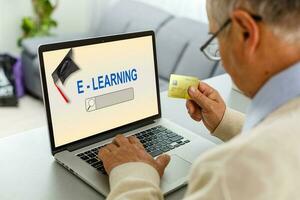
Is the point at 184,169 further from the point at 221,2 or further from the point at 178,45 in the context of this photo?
the point at 178,45

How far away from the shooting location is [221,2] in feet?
2.27

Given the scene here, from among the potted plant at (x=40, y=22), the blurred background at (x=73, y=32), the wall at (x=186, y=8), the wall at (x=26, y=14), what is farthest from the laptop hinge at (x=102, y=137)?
the wall at (x=26, y=14)

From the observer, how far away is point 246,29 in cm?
67

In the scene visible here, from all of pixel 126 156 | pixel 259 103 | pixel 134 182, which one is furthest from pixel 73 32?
pixel 259 103

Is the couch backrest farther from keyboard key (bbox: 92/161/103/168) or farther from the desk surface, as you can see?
keyboard key (bbox: 92/161/103/168)

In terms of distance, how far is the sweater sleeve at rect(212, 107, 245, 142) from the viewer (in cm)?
117

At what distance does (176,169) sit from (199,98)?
9.1 inches

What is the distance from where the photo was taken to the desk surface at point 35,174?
3.23 ft

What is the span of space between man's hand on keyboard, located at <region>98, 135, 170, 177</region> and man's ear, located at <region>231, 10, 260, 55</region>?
0.40 metres

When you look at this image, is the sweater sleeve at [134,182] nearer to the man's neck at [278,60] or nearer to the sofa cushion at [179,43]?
the man's neck at [278,60]

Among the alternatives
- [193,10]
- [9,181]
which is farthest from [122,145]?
[193,10]

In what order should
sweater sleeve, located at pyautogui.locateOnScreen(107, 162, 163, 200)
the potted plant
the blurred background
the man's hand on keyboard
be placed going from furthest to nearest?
1. the potted plant
2. the blurred background
3. the man's hand on keyboard
4. sweater sleeve, located at pyautogui.locateOnScreen(107, 162, 163, 200)

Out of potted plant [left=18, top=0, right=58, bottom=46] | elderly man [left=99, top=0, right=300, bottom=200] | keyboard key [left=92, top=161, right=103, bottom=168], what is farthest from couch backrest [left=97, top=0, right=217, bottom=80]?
elderly man [left=99, top=0, right=300, bottom=200]

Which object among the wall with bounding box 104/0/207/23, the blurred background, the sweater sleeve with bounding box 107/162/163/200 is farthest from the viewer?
the wall with bounding box 104/0/207/23
